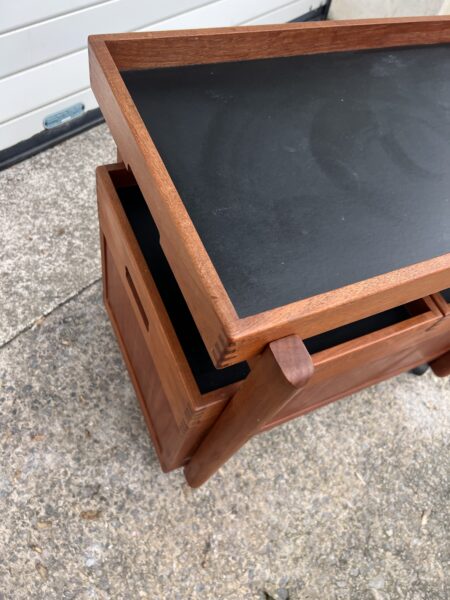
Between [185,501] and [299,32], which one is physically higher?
[299,32]

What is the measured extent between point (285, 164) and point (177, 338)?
288 mm

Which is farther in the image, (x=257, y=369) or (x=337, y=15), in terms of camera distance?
(x=337, y=15)

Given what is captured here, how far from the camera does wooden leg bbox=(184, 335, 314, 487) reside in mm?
505

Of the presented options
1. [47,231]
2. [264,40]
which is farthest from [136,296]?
[47,231]

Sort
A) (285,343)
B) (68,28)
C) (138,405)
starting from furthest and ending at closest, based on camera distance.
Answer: (68,28) < (138,405) < (285,343)

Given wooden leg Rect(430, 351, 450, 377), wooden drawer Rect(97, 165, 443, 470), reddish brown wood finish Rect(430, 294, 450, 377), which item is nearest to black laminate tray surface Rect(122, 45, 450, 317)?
wooden drawer Rect(97, 165, 443, 470)

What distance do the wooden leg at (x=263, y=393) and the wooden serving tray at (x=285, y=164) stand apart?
0.07 feet

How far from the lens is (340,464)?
1.13 metres

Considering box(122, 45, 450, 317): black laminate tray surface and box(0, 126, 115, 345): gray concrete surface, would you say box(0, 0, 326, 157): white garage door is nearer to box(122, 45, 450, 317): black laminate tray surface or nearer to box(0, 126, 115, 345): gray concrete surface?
box(0, 126, 115, 345): gray concrete surface

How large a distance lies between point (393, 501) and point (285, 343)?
0.78 meters

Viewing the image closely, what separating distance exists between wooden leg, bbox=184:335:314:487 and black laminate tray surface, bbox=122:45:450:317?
0.06 m

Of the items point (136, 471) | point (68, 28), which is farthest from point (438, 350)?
point (68, 28)

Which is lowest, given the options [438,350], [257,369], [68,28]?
[438,350]

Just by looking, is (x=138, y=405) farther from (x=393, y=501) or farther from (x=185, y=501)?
(x=393, y=501)
